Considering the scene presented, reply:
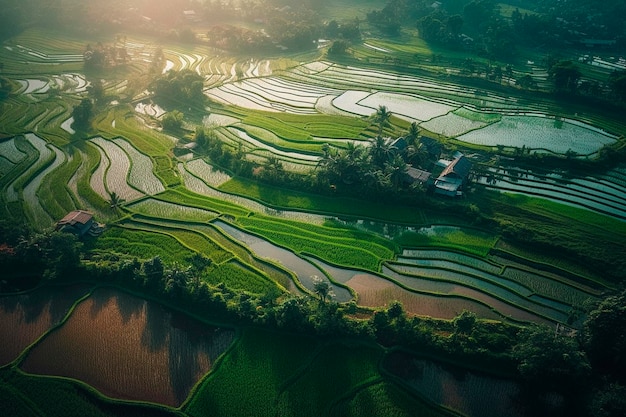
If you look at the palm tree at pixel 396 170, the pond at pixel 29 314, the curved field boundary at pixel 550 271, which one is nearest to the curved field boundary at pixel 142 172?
the pond at pixel 29 314

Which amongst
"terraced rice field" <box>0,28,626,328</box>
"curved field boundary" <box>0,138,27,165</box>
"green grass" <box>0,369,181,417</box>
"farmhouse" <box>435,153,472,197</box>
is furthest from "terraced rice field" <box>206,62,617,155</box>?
"green grass" <box>0,369,181,417</box>

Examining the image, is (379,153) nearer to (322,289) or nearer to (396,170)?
(396,170)

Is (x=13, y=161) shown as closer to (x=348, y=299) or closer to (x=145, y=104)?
(x=145, y=104)

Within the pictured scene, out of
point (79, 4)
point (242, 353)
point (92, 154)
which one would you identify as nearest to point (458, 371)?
point (242, 353)

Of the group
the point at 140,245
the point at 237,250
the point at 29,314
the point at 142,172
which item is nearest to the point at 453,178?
the point at 237,250

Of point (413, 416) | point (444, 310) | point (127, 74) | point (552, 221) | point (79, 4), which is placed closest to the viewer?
point (413, 416)

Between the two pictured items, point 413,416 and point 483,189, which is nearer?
point 413,416
